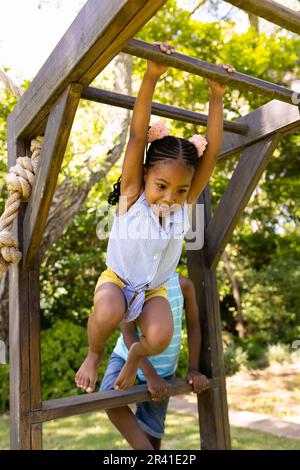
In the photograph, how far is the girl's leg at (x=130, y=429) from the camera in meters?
2.25

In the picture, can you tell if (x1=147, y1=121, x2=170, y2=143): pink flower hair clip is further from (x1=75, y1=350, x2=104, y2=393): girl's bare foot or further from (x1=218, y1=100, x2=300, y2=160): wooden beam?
(x1=75, y1=350, x2=104, y2=393): girl's bare foot

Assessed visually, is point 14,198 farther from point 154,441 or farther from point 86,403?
point 154,441

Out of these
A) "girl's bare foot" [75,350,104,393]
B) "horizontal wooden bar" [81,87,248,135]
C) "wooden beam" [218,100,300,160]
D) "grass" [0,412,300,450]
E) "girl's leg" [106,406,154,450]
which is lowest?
"grass" [0,412,300,450]

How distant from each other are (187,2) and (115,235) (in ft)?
24.0

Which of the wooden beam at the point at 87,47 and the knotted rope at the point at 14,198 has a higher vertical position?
the wooden beam at the point at 87,47

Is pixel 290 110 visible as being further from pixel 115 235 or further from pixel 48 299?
pixel 48 299

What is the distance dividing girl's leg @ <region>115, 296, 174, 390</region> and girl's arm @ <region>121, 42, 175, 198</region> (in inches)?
18.4

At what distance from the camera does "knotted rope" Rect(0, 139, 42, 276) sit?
1.93 meters

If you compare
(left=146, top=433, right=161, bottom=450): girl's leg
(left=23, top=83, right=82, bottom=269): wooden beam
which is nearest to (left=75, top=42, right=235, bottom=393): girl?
(left=23, top=83, right=82, bottom=269): wooden beam

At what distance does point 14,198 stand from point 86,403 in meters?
0.90

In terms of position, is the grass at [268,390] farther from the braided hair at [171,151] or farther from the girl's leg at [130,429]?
the braided hair at [171,151]

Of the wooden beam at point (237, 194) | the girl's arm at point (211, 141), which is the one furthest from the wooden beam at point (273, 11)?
the wooden beam at point (237, 194)

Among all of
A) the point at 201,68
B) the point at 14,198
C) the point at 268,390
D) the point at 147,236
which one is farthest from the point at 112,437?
the point at 201,68
